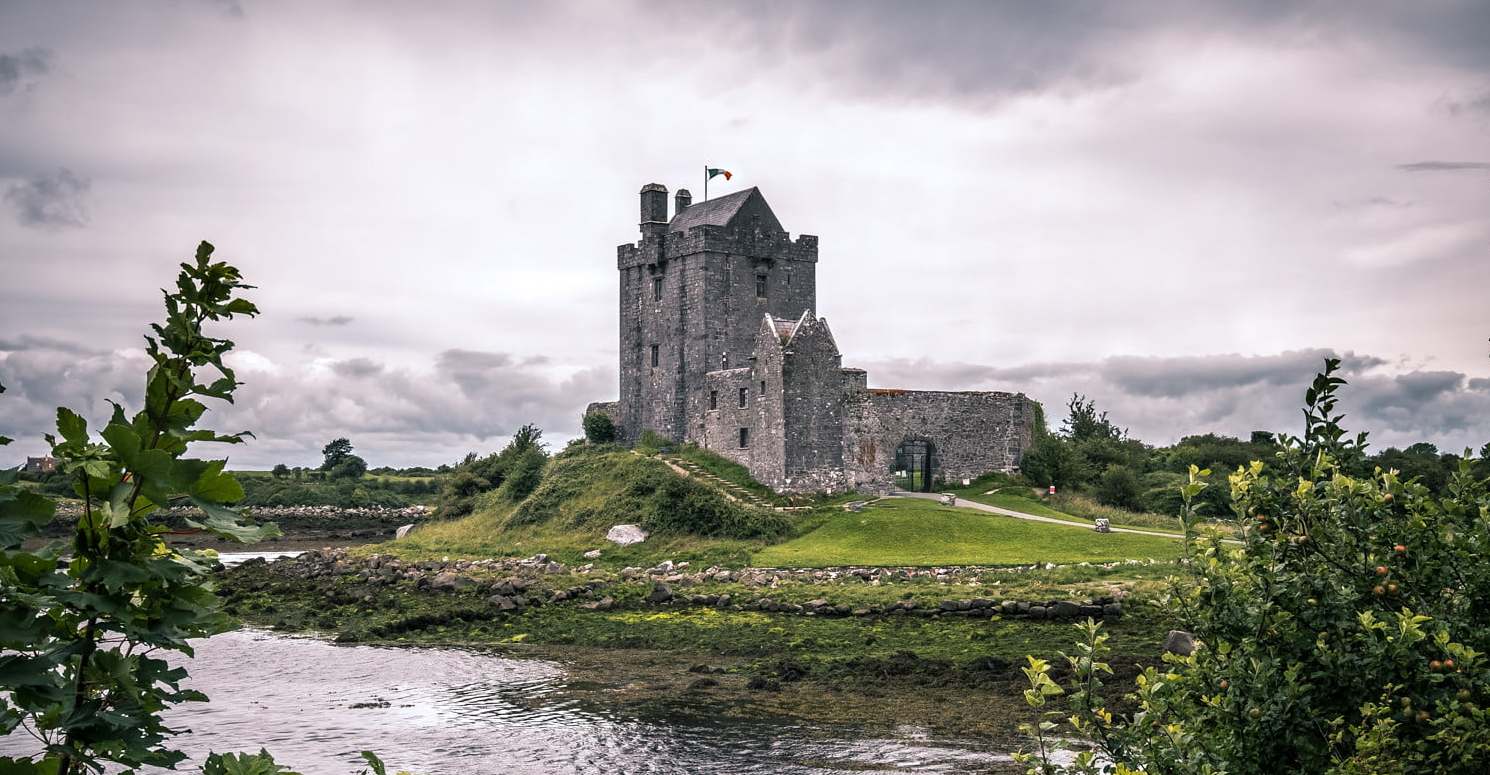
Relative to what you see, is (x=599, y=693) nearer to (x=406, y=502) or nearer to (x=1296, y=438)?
(x=1296, y=438)

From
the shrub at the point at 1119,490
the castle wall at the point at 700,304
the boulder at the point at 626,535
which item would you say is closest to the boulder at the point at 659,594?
the boulder at the point at 626,535

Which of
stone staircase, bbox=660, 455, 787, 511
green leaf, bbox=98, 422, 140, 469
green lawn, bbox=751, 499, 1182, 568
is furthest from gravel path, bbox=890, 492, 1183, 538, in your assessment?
green leaf, bbox=98, 422, 140, 469

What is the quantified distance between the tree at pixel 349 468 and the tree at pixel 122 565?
10924 centimetres

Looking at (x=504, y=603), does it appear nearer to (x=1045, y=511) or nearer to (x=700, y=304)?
(x=1045, y=511)

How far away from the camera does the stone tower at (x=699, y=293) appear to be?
53.9 m

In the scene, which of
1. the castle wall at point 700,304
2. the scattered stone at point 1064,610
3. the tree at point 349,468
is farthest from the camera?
the tree at point 349,468

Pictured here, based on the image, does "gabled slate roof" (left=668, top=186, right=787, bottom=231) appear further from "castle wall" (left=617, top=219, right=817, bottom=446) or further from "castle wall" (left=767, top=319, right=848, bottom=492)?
"castle wall" (left=767, top=319, right=848, bottom=492)

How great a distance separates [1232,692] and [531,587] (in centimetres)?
2997

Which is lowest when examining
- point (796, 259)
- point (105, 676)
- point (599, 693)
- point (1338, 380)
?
point (599, 693)

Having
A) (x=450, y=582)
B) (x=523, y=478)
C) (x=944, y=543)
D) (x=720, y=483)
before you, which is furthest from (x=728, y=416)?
(x=450, y=582)

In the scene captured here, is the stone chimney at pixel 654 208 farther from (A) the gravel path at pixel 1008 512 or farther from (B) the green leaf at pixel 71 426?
(B) the green leaf at pixel 71 426

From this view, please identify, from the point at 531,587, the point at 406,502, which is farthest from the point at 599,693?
the point at 406,502

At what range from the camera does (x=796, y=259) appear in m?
55.4

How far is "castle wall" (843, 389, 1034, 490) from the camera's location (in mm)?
51094
